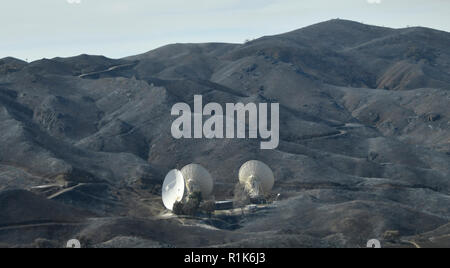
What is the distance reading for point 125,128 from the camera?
541 ft

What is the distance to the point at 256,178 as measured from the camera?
112 metres

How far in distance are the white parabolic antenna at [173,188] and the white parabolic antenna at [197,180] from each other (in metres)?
3.15

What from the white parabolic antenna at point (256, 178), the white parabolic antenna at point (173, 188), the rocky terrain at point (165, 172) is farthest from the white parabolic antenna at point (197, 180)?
the rocky terrain at point (165, 172)

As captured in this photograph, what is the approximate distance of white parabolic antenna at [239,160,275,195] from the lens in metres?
112

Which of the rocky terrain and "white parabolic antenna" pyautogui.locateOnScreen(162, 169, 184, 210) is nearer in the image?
the rocky terrain

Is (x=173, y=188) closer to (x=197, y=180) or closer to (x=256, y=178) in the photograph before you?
(x=197, y=180)

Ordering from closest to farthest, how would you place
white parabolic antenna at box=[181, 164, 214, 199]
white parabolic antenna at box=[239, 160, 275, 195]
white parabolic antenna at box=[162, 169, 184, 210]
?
1. white parabolic antenna at box=[162, 169, 184, 210]
2. white parabolic antenna at box=[181, 164, 214, 199]
3. white parabolic antenna at box=[239, 160, 275, 195]

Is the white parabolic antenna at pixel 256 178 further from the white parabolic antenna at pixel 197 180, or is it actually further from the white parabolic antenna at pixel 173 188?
the white parabolic antenna at pixel 173 188

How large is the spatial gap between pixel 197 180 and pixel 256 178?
9.75 metres

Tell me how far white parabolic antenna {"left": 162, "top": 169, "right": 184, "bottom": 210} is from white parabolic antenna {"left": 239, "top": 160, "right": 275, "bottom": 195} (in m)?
13.3

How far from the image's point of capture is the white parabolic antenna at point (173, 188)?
102 metres

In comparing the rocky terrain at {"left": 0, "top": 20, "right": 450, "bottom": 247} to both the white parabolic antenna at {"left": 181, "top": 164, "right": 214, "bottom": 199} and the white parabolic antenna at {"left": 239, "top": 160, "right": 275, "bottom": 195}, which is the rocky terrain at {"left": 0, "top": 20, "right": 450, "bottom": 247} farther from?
the white parabolic antenna at {"left": 181, "top": 164, "right": 214, "bottom": 199}

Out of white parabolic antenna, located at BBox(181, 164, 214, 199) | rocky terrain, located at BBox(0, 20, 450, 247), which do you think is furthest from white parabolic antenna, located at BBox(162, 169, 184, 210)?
rocky terrain, located at BBox(0, 20, 450, 247)
